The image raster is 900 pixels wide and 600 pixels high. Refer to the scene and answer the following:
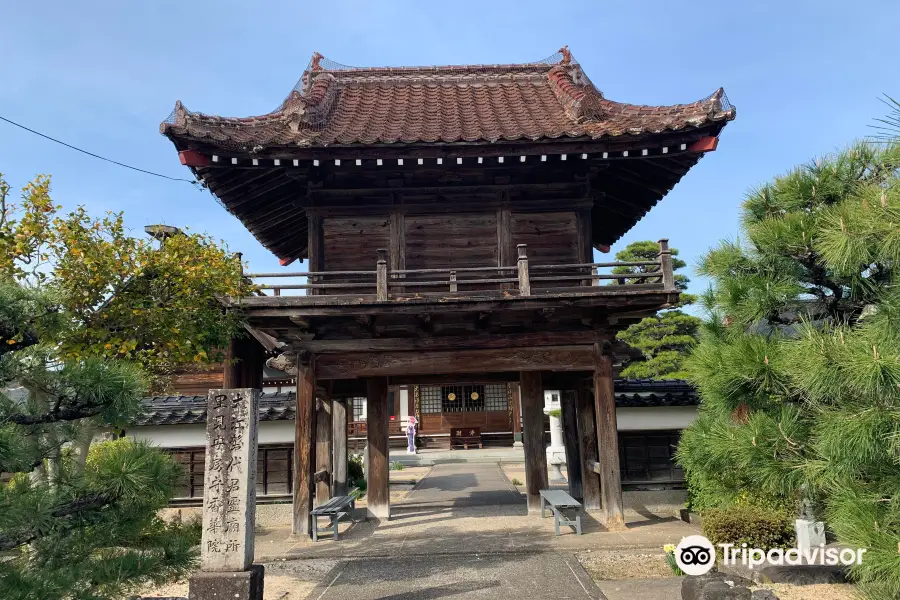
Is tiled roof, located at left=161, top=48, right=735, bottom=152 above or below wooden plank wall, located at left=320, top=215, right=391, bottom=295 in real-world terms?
above

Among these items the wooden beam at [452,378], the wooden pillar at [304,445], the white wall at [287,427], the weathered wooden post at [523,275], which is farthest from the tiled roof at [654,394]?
the wooden pillar at [304,445]

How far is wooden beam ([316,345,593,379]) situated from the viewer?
9.94 meters

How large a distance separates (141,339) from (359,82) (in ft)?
33.2

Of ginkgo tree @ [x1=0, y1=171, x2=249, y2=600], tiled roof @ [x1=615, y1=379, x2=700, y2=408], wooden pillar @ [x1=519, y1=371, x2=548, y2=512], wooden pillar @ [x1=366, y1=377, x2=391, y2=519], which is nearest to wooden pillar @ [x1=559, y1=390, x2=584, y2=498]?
tiled roof @ [x1=615, y1=379, x2=700, y2=408]

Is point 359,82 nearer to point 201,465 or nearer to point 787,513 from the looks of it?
point 201,465

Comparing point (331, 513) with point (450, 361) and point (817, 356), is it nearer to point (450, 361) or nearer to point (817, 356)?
point (450, 361)

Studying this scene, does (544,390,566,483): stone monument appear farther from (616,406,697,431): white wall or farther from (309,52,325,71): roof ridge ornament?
(309,52,325,71): roof ridge ornament

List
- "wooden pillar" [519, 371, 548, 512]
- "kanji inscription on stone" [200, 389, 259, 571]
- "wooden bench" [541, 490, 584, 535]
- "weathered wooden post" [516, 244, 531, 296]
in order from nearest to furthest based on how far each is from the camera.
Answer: "kanji inscription on stone" [200, 389, 259, 571], "weathered wooden post" [516, 244, 531, 296], "wooden bench" [541, 490, 584, 535], "wooden pillar" [519, 371, 548, 512]

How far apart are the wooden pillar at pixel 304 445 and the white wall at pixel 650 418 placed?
622 cm

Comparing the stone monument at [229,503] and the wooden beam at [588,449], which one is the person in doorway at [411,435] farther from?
the stone monument at [229,503]

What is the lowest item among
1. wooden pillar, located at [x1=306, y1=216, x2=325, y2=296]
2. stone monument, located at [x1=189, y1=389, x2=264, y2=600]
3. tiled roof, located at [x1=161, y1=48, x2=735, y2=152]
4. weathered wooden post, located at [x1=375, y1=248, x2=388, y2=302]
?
stone monument, located at [x1=189, y1=389, x2=264, y2=600]

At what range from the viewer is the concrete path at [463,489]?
45.0ft

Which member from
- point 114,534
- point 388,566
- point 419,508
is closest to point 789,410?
point 114,534

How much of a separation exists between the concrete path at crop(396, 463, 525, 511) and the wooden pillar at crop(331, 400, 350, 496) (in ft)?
4.75
